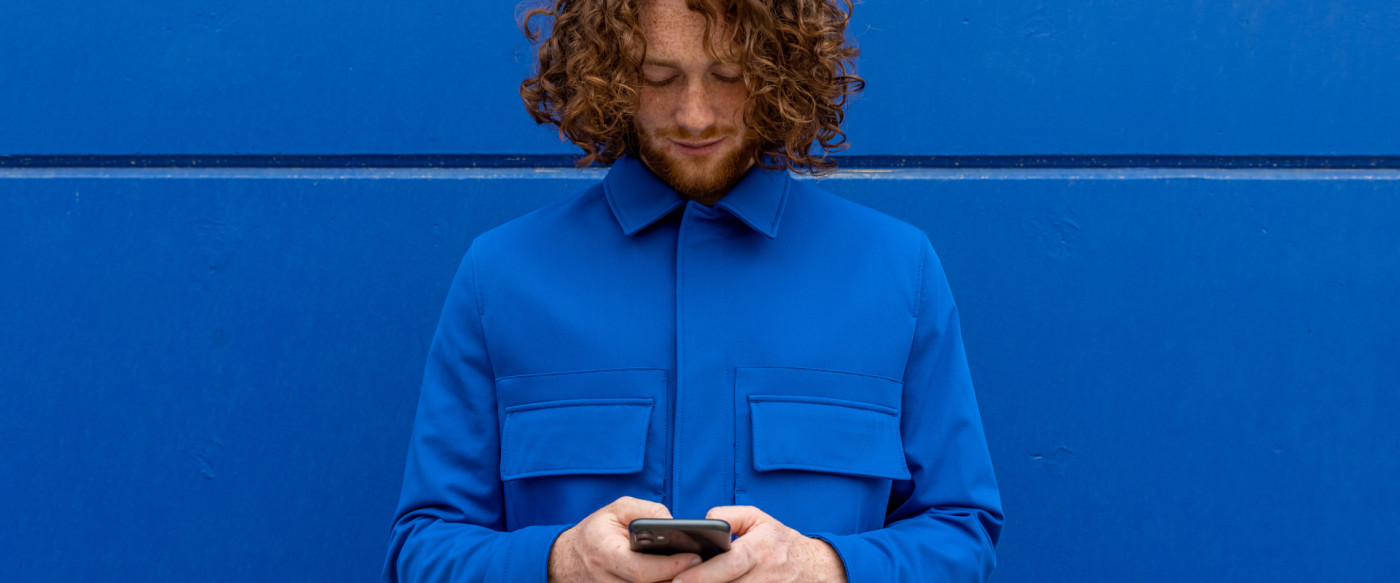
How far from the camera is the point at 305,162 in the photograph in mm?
2008

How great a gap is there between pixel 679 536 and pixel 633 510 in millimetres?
110

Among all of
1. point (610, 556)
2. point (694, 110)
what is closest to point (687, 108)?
point (694, 110)

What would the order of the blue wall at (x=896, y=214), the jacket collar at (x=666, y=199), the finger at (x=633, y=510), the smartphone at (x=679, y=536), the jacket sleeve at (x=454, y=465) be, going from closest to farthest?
the smartphone at (x=679, y=536), the finger at (x=633, y=510), the jacket sleeve at (x=454, y=465), the jacket collar at (x=666, y=199), the blue wall at (x=896, y=214)

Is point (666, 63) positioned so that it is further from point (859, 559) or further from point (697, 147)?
point (859, 559)

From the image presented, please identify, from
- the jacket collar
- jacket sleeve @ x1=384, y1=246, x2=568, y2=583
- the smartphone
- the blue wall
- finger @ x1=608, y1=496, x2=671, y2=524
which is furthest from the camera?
the blue wall

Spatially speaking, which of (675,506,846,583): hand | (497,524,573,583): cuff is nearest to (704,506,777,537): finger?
(675,506,846,583): hand

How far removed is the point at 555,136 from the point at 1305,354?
171 cm

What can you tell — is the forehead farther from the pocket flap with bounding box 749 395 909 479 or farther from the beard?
the pocket flap with bounding box 749 395 909 479

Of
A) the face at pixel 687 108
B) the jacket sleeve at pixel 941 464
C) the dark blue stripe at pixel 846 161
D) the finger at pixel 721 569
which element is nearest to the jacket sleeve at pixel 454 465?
the finger at pixel 721 569

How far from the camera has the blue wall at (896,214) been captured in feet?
6.42

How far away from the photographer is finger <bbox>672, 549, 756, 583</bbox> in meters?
1.02

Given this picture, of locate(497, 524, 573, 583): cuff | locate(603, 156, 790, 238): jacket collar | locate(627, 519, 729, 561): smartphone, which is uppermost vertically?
locate(603, 156, 790, 238): jacket collar

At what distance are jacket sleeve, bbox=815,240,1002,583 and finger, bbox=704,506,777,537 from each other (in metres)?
0.16

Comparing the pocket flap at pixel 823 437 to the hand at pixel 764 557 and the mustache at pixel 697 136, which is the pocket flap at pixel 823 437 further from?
the mustache at pixel 697 136
